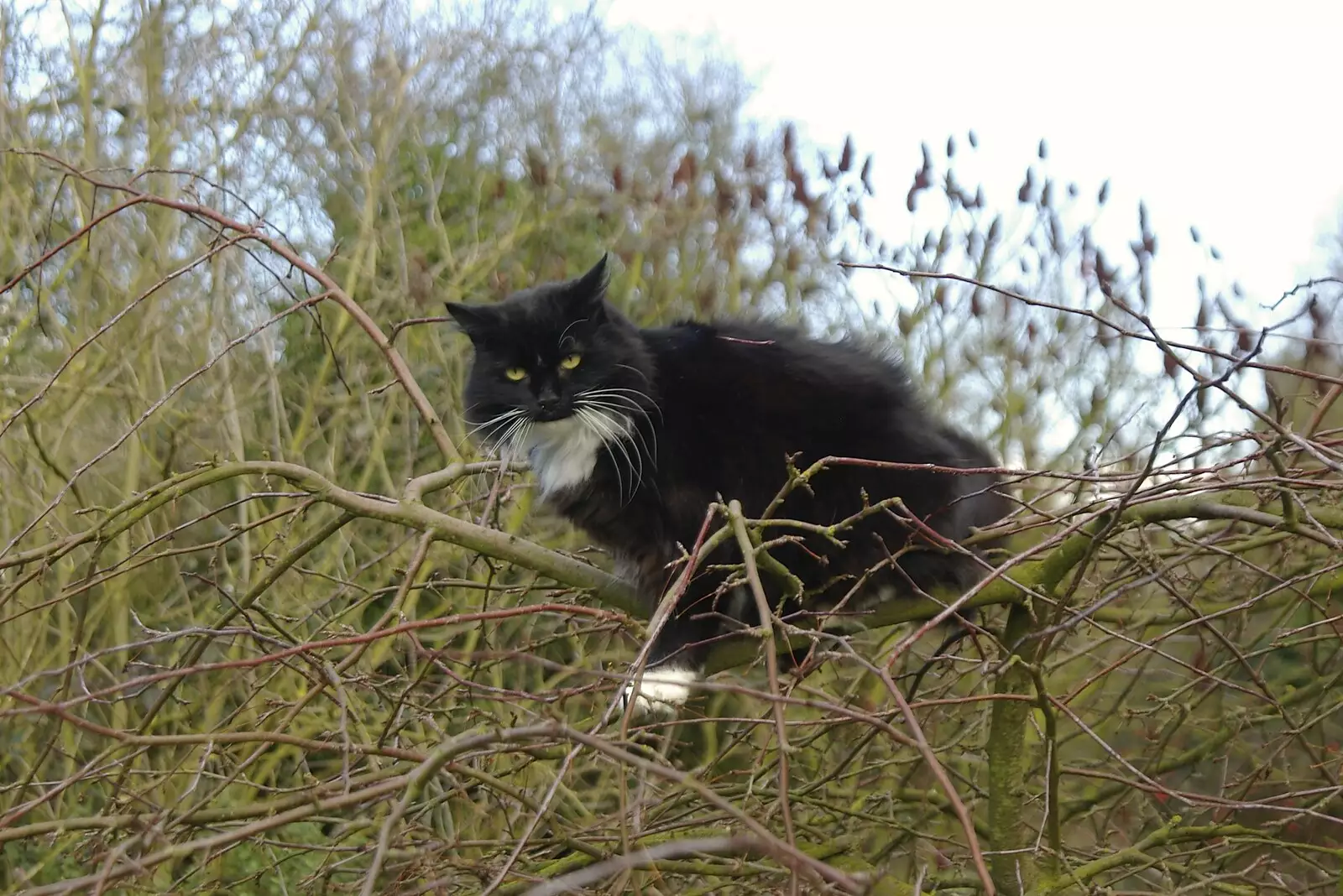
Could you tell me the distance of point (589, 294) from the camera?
3.07 meters

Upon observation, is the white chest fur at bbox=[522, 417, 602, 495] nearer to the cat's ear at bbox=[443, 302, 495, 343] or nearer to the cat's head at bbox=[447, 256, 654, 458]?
the cat's head at bbox=[447, 256, 654, 458]

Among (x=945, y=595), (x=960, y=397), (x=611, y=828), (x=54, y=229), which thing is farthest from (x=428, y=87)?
(x=611, y=828)

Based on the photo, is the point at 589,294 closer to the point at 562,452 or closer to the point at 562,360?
the point at 562,360

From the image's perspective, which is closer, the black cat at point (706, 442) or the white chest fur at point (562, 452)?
the black cat at point (706, 442)

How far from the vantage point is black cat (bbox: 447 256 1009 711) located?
2914 mm

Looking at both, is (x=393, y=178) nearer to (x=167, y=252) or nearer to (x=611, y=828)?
(x=167, y=252)

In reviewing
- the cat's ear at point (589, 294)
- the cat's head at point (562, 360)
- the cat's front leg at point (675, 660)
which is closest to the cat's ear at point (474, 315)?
the cat's head at point (562, 360)

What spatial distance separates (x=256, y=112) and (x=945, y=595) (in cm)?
503

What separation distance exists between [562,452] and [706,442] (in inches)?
17.0

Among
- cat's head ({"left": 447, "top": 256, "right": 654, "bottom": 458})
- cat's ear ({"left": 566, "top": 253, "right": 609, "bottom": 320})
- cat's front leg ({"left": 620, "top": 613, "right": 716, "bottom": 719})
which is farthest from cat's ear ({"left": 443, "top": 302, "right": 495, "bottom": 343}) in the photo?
cat's front leg ({"left": 620, "top": 613, "right": 716, "bottom": 719})

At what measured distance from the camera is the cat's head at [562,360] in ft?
9.76

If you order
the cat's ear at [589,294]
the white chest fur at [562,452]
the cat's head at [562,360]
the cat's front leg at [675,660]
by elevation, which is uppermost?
the cat's ear at [589,294]

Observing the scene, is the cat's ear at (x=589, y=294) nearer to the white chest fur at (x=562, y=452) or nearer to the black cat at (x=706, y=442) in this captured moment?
the black cat at (x=706, y=442)

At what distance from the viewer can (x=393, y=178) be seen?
729cm
